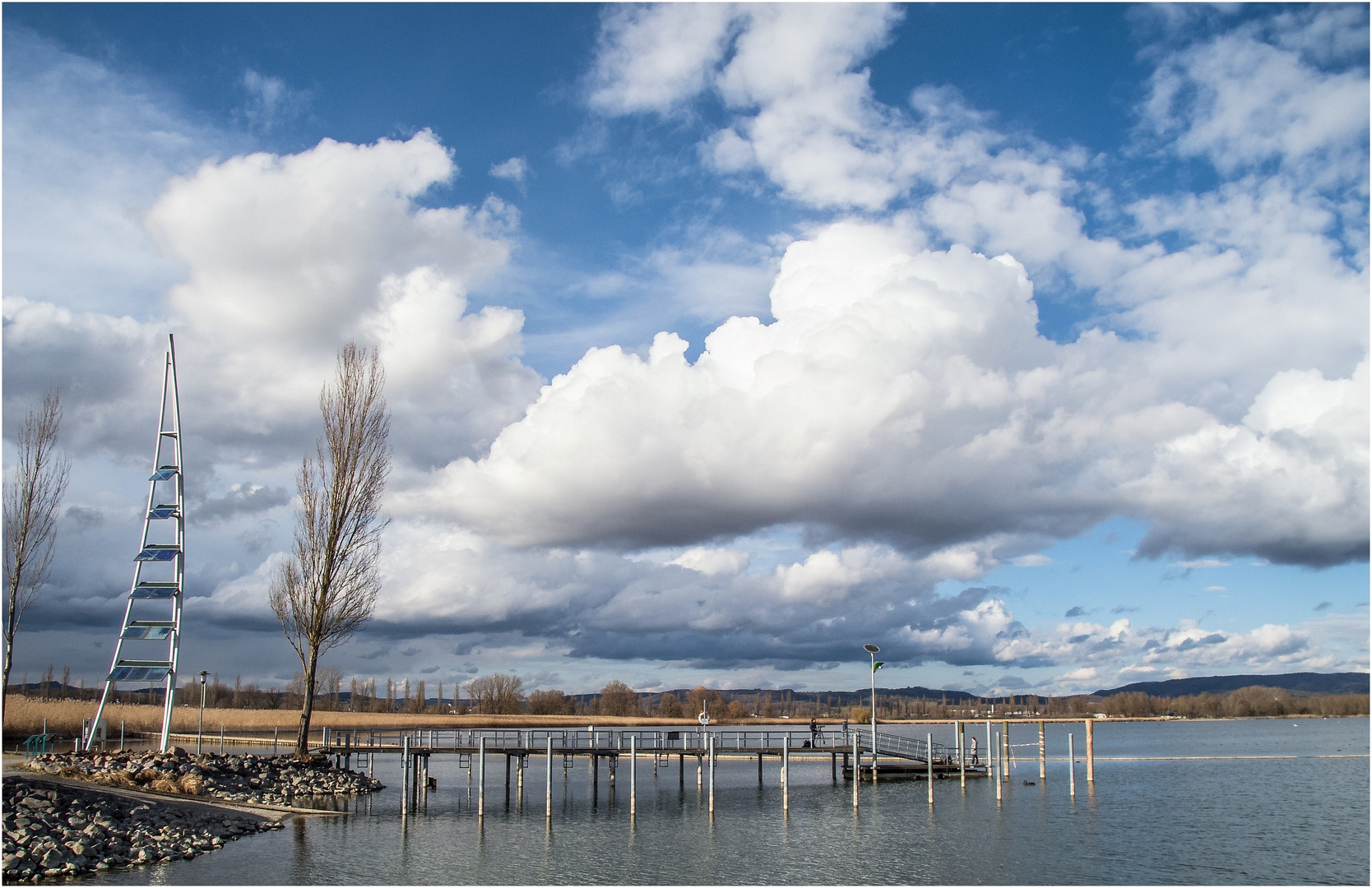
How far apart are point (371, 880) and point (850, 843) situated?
16.3m

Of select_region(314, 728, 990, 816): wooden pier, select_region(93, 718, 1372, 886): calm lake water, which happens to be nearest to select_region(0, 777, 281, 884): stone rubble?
select_region(93, 718, 1372, 886): calm lake water

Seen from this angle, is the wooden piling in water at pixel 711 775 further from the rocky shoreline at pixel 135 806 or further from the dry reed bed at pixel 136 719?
the dry reed bed at pixel 136 719

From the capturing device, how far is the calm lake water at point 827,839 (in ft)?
91.2

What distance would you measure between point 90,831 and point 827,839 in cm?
2379

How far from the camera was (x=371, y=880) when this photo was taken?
2612 centimetres

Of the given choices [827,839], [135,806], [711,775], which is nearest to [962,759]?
[711,775]

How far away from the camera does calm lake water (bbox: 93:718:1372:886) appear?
2781cm

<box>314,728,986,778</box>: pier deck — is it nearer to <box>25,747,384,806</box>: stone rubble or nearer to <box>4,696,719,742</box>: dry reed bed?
<box>25,747,384,806</box>: stone rubble

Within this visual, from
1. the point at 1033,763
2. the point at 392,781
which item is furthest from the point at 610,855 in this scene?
A: the point at 1033,763

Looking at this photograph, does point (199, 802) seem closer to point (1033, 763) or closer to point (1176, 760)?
point (1033, 763)

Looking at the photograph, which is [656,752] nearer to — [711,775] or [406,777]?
[711,775]

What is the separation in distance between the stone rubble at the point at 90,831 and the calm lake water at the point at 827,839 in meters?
1.02

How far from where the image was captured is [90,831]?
27.2m

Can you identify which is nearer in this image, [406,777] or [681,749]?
[406,777]
